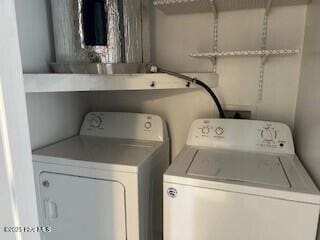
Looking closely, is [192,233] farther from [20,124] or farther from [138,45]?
[138,45]

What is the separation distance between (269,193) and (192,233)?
0.40 m

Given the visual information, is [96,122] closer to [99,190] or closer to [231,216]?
[99,190]

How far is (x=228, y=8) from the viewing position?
5.27 feet

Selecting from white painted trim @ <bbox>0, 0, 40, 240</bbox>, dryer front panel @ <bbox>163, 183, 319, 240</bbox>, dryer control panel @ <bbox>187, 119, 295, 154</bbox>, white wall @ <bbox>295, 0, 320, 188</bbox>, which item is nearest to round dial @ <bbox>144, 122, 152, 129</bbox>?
dryer control panel @ <bbox>187, 119, 295, 154</bbox>

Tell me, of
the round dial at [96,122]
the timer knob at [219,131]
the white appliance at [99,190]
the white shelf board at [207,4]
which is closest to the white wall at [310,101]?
the white shelf board at [207,4]

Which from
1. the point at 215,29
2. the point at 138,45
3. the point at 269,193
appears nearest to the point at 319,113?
the point at 269,193

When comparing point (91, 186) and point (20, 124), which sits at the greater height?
point (20, 124)

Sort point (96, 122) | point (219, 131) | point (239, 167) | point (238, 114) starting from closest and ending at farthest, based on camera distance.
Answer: point (239, 167) → point (219, 131) → point (238, 114) → point (96, 122)

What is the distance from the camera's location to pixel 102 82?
137cm

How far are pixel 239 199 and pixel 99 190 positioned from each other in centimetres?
71

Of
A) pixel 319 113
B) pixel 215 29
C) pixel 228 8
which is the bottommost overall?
pixel 319 113

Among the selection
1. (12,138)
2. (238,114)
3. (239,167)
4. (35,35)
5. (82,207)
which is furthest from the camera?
(238,114)

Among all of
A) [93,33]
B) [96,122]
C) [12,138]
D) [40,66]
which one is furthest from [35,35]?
[12,138]

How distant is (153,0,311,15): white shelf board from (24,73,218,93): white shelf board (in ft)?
1.42
